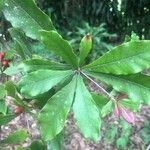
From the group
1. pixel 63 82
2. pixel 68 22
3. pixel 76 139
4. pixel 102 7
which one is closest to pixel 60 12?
pixel 68 22

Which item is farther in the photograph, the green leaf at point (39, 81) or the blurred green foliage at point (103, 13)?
the blurred green foliage at point (103, 13)

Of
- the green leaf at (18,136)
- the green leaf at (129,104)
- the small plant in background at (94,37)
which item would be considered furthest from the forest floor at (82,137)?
the green leaf at (129,104)

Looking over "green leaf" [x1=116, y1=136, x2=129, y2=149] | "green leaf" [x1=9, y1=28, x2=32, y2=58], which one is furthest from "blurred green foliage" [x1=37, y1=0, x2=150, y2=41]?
"green leaf" [x1=9, y1=28, x2=32, y2=58]

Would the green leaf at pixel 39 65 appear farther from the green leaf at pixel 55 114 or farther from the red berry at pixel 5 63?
the red berry at pixel 5 63

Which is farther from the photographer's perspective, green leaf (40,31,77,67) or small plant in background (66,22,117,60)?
small plant in background (66,22,117,60)

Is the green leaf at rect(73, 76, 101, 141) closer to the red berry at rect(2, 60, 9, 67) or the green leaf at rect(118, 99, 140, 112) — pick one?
the green leaf at rect(118, 99, 140, 112)

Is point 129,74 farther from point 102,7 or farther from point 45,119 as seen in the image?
point 102,7

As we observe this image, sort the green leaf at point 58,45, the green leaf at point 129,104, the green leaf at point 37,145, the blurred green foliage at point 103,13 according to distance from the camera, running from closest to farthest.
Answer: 1. the green leaf at point 58,45
2. the green leaf at point 129,104
3. the green leaf at point 37,145
4. the blurred green foliage at point 103,13
